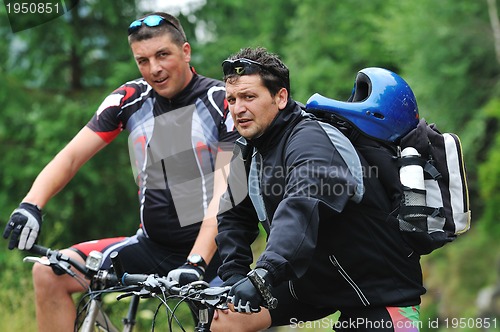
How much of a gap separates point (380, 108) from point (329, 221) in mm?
587

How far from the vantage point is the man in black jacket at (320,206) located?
3.84 m

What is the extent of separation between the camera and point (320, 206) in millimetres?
3783

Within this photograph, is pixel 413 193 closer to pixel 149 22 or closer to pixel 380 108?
pixel 380 108

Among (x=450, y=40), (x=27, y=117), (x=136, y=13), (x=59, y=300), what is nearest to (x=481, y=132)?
(x=450, y=40)

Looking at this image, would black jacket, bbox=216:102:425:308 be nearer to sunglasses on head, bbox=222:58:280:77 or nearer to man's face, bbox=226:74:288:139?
man's face, bbox=226:74:288:139

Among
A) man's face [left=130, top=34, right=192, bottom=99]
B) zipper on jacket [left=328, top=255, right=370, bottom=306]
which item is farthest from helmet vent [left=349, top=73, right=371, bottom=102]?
man's face [left=130, top=34, right=192, bottom=99]

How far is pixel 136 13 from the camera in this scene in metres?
13.7

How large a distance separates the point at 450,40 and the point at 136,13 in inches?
392

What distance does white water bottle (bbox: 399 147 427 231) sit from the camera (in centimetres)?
396

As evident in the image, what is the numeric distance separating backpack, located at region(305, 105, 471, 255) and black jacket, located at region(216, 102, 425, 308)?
0.07m

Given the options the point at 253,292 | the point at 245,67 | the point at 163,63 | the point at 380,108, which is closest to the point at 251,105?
the point at 245,67

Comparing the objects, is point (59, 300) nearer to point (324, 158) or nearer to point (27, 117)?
point (324, 158)

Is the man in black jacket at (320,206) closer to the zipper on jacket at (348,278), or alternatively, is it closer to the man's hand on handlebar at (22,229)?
the zipper on jacket at (348,278)

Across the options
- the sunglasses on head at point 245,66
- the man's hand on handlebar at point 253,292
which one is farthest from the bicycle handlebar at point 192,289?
the sunglasses on head at point 245,66
